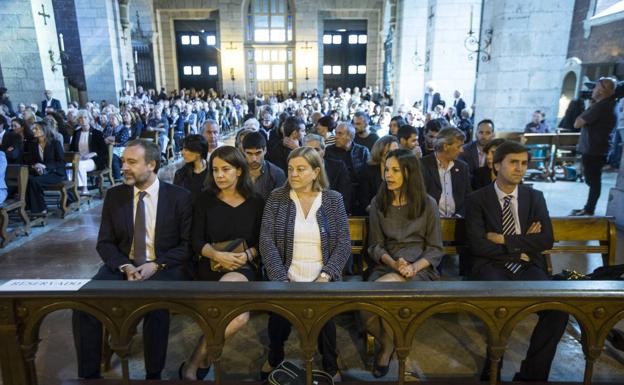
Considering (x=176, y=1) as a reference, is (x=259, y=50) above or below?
below

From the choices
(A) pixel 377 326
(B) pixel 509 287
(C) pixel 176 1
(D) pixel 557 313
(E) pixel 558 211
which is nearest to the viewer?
(B) pixel 509 287

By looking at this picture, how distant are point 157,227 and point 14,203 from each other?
3.67 m

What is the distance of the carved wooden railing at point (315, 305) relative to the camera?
135 centimetres

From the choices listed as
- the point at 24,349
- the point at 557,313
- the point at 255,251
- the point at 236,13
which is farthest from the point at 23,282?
the point at 236,13

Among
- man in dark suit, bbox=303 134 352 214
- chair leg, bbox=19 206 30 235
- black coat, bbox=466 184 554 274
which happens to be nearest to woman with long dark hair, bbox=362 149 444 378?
black coat, bbox=466 184 554 274

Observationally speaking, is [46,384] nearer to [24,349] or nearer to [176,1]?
[24,349]

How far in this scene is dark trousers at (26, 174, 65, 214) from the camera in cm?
562

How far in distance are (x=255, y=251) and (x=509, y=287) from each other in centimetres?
169

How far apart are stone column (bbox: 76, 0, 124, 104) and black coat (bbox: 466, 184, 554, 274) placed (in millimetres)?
14000

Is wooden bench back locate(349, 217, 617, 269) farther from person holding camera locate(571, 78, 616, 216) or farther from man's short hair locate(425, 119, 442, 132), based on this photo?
person holding camera locate(571, 78, 616, 216)

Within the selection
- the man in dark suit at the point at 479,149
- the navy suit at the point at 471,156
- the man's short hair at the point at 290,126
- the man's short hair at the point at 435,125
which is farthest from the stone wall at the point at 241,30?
the navy suit at the point at 471,156

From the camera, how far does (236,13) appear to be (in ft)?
79.4

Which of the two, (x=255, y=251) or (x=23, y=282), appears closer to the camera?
(x=23, y=282)

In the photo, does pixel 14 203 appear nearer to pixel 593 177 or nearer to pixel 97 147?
pixel 97 147
